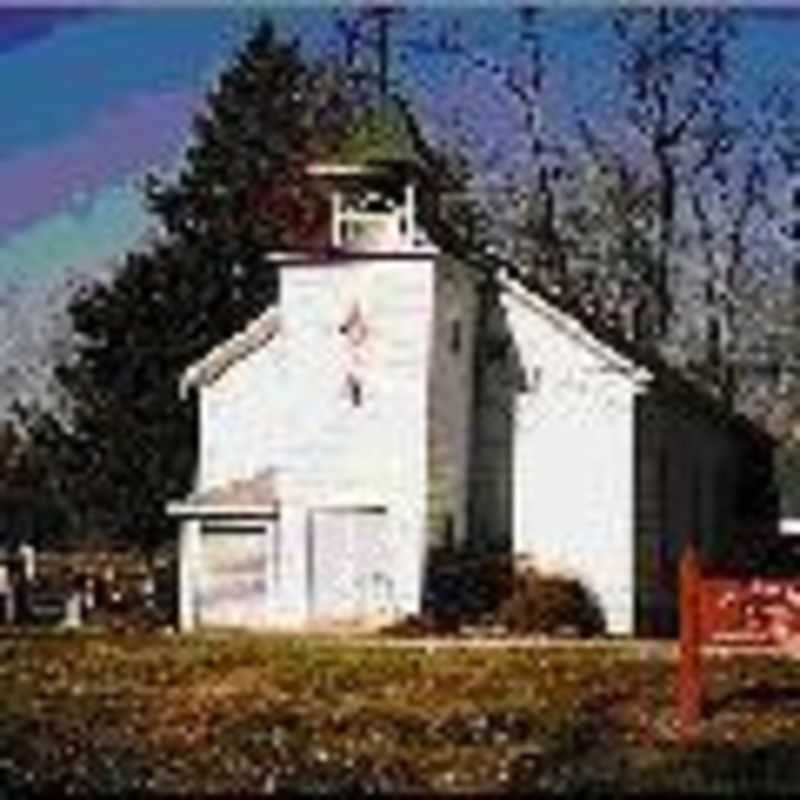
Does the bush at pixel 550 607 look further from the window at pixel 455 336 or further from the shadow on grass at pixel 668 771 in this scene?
the shadow on grass at pixel 668 771

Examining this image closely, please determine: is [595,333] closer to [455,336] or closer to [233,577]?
[455,336]

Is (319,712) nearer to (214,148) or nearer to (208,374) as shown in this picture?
(208,374)

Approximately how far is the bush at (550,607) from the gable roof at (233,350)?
6.96 metres

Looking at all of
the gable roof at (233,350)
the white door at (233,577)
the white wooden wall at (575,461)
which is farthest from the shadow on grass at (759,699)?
the gable roof at (233,350)

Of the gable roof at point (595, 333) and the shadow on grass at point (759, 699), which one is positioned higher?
the gable roof at point (595, 333)

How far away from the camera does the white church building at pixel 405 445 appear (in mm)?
47438

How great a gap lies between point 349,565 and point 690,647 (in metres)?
23.9

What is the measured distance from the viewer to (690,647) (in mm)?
23922

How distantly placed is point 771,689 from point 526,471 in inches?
823

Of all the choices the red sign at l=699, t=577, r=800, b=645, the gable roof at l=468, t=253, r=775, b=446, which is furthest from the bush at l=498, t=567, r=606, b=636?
the red sign at l=699, t=577, r=800, b=645

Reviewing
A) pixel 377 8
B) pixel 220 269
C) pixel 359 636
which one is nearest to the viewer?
pixel 359 636

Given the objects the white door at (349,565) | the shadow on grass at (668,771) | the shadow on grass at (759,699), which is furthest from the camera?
the white door at (349,565)

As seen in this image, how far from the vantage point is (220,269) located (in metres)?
58.2

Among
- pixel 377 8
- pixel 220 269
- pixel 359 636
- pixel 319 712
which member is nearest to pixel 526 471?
pixel 359 636
